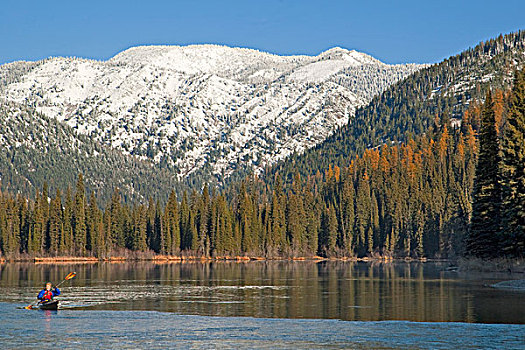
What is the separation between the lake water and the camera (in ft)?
144

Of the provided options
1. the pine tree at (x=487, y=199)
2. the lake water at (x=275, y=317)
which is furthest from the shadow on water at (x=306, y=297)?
the pine tree at (x=487, y=199)

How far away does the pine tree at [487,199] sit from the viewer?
303 ft

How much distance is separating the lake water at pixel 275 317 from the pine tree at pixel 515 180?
14.8ft

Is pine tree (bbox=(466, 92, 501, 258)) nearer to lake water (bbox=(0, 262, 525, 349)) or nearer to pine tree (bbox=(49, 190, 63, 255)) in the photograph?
lake water (bbox=(0, 262, 525, 349))

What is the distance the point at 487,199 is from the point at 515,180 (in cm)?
898

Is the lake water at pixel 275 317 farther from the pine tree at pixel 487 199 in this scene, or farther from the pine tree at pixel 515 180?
the pine tree at pixel 487 199

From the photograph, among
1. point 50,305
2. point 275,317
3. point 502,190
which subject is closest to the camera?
point 275,317

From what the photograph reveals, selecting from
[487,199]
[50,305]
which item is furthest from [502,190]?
[50,305]

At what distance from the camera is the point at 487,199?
93.6 m

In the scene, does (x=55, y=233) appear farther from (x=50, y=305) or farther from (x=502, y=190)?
(x=50, y=305)

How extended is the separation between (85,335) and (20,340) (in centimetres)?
394

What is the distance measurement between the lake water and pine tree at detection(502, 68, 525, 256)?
14.8 ft

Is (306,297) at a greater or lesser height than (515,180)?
lesser

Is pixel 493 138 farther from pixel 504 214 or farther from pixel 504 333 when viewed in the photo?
pixel 504 333
